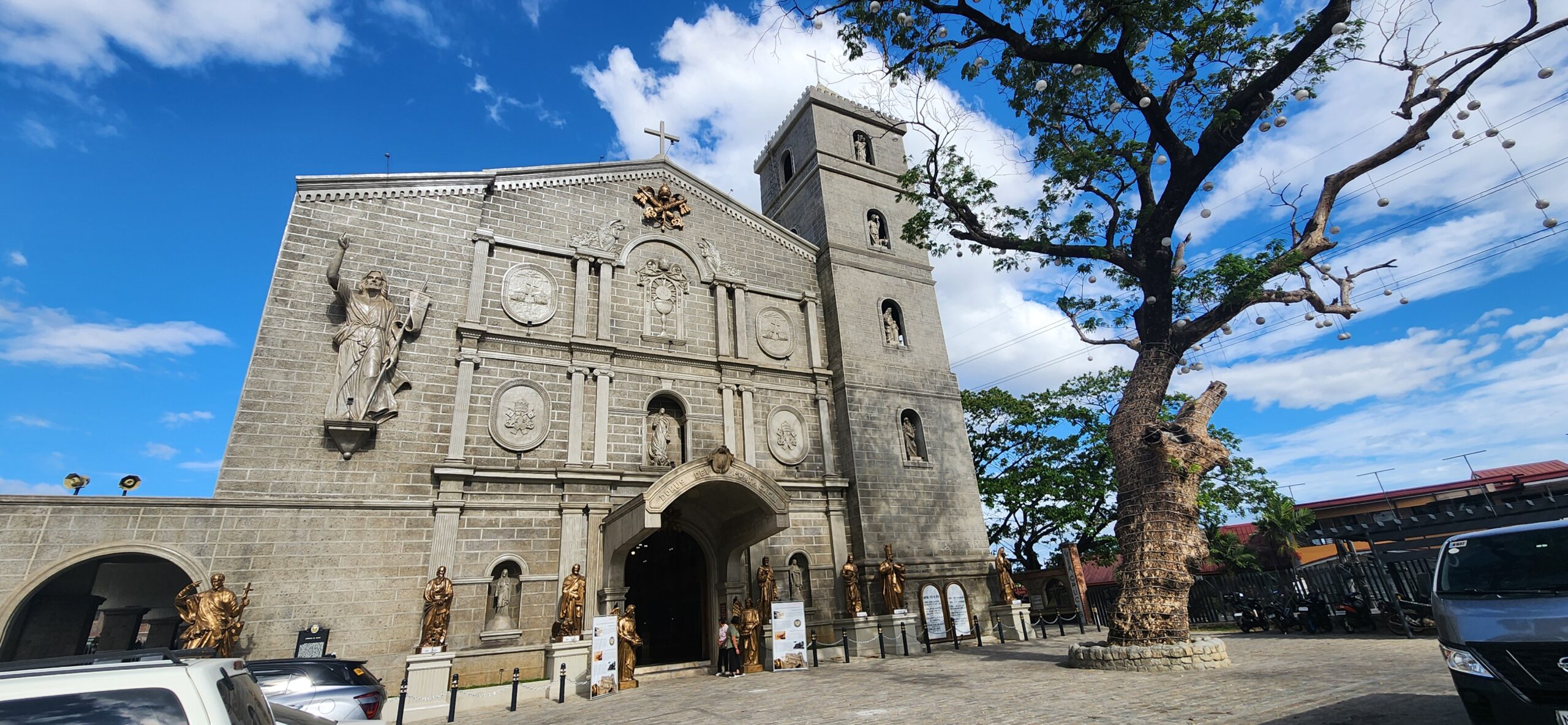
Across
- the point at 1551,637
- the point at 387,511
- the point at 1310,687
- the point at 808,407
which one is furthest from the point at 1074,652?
the point at 387,511

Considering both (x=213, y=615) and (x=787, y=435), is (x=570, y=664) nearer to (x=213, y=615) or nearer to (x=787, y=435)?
(x=213, y=615)

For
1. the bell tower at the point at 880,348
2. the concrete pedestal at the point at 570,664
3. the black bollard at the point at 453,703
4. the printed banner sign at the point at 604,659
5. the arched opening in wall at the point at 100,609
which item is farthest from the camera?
the bell tower at the point at 880,348

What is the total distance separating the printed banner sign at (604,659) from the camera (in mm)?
12648

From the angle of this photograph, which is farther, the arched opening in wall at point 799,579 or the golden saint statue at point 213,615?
the arched opening in wall at point 799,579

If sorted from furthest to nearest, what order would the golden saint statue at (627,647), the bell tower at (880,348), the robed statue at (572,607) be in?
the bell tower at (880,348)
the robed statue at (572,607)
the golden saint statue at (627,647)

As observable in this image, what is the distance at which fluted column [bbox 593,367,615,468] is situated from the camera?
52.1 ft

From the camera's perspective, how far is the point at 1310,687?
8.15m

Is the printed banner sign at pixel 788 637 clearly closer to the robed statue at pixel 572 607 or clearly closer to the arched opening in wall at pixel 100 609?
the robed statue at pixel 572 607

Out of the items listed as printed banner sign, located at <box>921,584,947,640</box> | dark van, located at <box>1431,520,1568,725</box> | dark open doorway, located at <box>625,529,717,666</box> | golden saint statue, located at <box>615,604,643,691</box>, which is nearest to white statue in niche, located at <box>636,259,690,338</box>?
dark open doorway, located at <box>625,529,717,666</box>

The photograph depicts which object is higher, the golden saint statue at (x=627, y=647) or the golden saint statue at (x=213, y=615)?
the golden saint statue at (x=213, y=615)

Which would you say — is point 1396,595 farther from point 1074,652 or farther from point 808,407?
point 808,407

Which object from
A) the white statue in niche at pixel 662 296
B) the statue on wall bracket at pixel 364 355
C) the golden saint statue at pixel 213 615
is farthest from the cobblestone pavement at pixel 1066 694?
the white statue in niche at pixel 662 296

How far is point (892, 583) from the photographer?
56.1ft

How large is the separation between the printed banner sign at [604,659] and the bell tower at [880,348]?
7.06 meters
